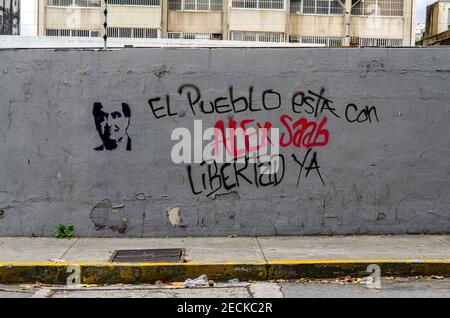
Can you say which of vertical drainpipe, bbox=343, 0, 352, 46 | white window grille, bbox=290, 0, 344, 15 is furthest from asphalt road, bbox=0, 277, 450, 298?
white window grille, bbox=290, 0, 344, 15

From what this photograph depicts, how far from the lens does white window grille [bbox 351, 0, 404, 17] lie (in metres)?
39.5

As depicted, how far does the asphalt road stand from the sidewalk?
0.13 meters

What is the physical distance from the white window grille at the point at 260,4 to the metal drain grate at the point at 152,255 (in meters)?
32.3

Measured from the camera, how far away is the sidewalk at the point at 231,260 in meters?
6.68

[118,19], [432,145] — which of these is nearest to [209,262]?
[432,145]

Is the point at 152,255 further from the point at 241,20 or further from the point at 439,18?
the point at 439,18

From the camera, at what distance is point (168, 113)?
325 inches

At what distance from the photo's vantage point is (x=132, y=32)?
3762 cm

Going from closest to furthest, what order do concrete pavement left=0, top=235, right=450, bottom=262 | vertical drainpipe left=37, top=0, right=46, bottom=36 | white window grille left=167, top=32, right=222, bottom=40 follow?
concrete pavement left=0, top=235, right=450, bottom=262 → vertical drainpipe left=37, top=0, right=46, bottom=36 → white window grille left=167, top=32, right=222, bottom=40

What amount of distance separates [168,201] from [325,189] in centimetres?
221

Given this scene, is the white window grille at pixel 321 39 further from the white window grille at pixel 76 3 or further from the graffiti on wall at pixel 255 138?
the graffiti on wall at pixel 255 138

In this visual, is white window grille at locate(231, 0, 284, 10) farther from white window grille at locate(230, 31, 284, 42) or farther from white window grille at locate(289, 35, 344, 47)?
white window grille at locate(289, 35, 344, 47)
